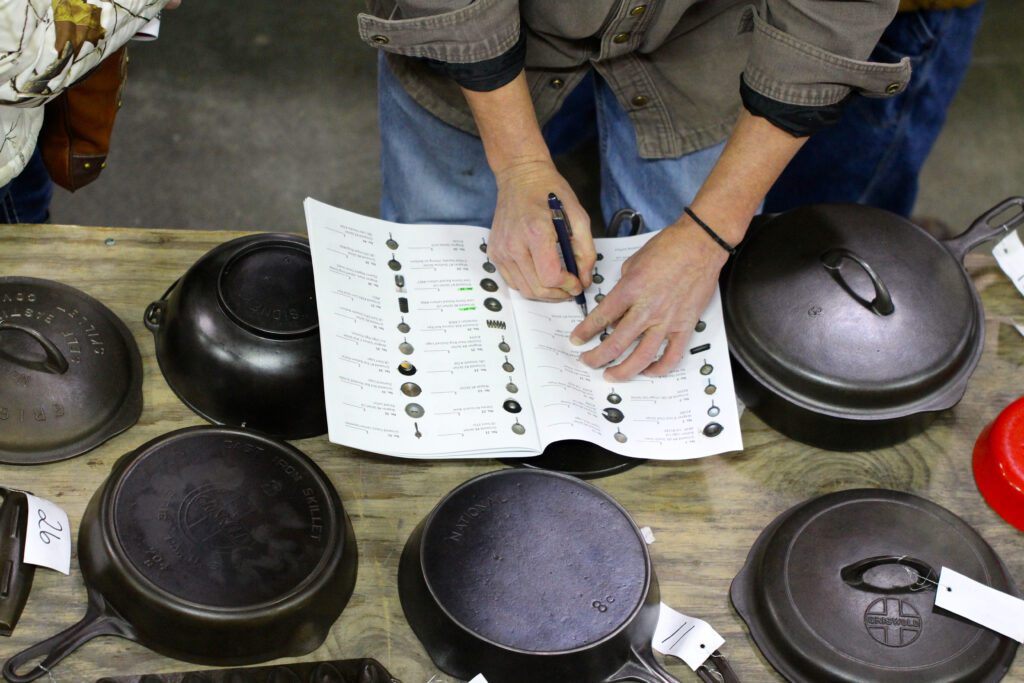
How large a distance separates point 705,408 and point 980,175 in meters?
2.61

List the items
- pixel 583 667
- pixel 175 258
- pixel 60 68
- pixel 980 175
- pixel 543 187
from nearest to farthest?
pixel 583 667 < pixel 60 68 < pixel 543 187 < pixel 175 258 < pixel 980 175

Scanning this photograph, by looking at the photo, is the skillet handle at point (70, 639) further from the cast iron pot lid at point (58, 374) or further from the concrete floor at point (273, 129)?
the concrete floor at point (273, 129)

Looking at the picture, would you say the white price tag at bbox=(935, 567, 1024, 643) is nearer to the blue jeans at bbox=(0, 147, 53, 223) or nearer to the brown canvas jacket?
the brown canvas jacket

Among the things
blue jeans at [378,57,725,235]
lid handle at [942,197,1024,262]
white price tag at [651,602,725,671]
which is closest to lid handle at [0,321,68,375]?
blue jeans at [378,57,725,235]

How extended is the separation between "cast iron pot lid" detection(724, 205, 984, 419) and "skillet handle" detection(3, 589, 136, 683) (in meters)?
0.93

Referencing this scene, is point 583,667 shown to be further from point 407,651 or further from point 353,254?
point 353,254

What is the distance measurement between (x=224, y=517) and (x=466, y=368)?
0.41 meters

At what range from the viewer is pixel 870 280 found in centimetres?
156

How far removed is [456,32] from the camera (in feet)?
4.99

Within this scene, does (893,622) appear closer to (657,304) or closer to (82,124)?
(657,304)

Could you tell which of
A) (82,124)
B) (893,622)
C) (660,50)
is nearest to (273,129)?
(82,124)

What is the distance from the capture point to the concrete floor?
334cm

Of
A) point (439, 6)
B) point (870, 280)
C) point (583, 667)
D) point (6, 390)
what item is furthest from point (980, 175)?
point (6, 390)

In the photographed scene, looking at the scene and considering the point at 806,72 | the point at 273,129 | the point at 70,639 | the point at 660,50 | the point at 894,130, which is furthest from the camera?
the point at 273,129
